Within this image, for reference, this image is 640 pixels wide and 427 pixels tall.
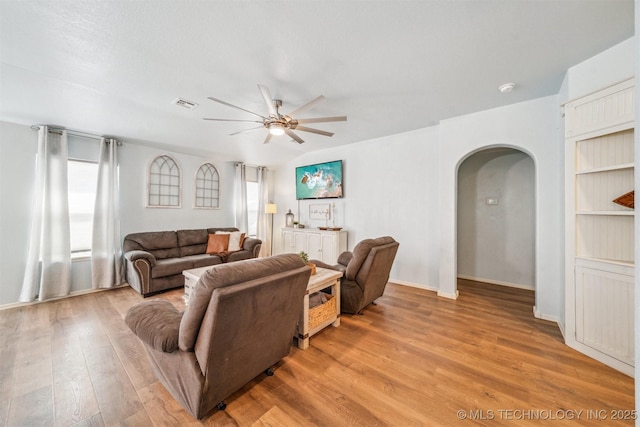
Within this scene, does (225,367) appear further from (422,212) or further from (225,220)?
(225,220)

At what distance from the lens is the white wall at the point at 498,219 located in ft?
12.8

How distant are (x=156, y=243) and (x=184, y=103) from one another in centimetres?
266

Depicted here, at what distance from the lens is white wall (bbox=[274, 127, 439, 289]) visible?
3.87m

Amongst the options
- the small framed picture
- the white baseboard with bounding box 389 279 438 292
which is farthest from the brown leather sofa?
the white baseboard with bounding box 389 279 438 292

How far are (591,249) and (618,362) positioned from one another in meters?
0.93

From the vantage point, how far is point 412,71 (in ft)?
7.53

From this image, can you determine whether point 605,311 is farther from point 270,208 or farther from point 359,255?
point 270,208

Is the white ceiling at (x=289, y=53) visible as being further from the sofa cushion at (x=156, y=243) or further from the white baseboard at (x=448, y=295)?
the white baseboard at (x=448, y=295)

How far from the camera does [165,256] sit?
4246 millimetres

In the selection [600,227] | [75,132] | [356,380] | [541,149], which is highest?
[75,132]

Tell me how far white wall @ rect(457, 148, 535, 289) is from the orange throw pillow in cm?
476

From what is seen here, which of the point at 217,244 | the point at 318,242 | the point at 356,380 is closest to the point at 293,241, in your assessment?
the point at 318,242

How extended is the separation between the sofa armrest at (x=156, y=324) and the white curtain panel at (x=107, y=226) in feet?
9.86

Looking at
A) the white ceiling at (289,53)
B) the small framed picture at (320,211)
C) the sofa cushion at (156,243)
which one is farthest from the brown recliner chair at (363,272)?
the sofa cushion at (156,243)
